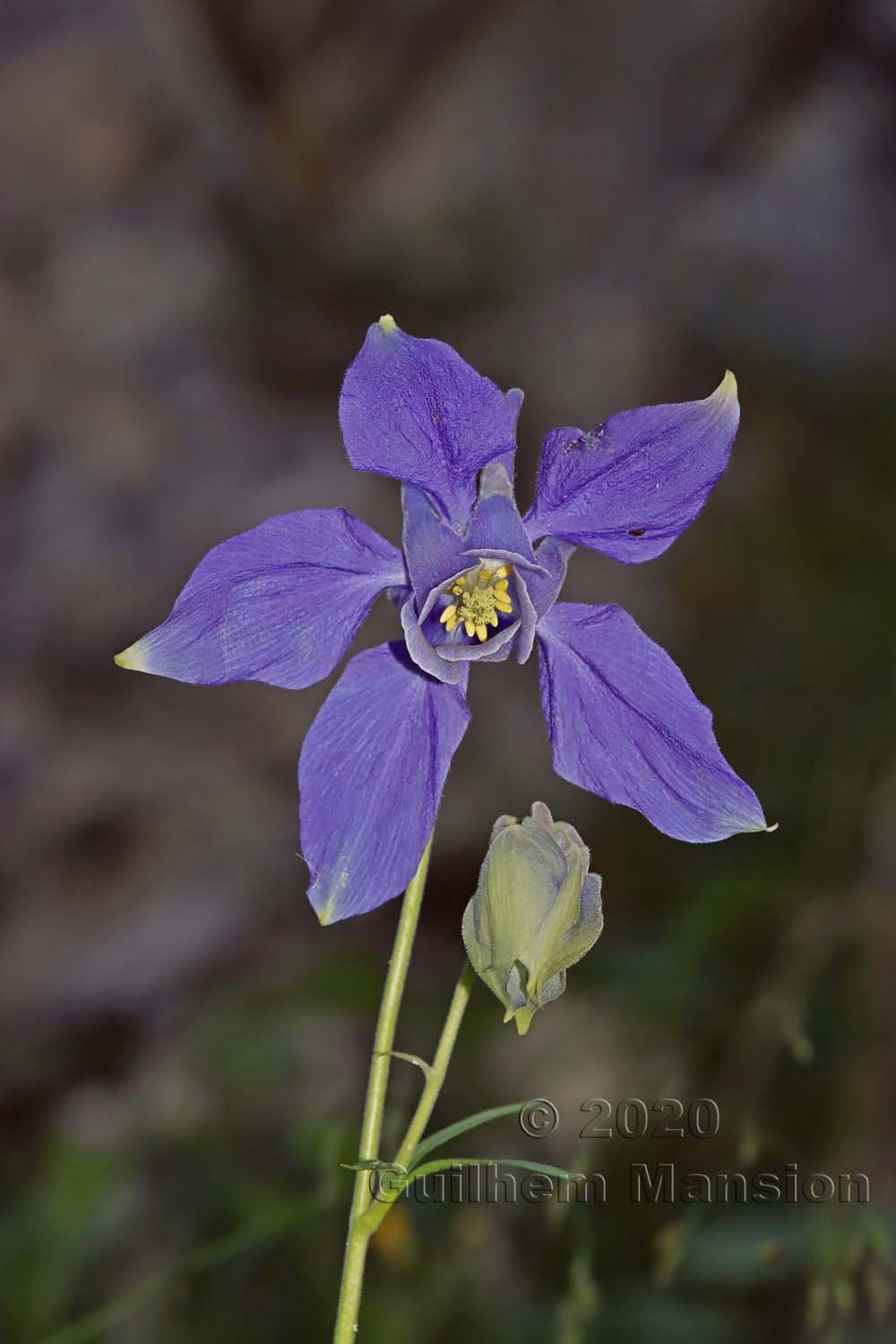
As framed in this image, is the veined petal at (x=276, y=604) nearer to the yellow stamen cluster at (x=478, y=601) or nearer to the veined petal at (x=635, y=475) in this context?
the yellow stamen cluster at (x=478, y=601)

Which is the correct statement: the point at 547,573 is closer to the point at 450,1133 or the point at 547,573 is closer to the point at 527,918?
the point at 527,918

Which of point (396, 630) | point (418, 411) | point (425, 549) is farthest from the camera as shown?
point (396, 630)

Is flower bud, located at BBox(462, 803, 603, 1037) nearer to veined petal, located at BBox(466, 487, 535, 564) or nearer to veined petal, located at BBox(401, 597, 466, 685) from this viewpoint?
veined petal, located at BBox(401, 597, 466, 685)

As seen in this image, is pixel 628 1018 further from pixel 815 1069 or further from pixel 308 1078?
pixel 308 1078

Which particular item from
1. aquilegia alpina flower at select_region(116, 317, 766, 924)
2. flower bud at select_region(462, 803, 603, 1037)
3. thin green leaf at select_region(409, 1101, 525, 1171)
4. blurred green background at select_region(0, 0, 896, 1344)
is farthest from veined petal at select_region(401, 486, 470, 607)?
blurred green background at select_region(0, 0, 896, 1344)

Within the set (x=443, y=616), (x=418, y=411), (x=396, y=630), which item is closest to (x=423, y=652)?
(x=443, y=616)

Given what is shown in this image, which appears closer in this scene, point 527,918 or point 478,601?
Answer: point 527,918
